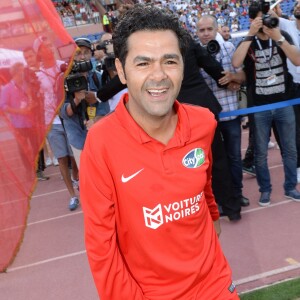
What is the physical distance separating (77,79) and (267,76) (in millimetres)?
1912

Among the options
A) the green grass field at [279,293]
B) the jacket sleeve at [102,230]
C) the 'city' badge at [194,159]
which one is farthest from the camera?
the green grass field at [279,293]

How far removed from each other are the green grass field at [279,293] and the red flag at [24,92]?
189 centimetres

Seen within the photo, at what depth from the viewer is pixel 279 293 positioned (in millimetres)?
3074

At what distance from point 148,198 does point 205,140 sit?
1.13 ft

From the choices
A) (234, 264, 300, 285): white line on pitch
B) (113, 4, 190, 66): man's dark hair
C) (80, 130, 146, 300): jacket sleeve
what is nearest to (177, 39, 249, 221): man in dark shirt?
(234, 264, 300, 285): white line on pitch

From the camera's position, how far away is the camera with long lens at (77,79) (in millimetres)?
4469

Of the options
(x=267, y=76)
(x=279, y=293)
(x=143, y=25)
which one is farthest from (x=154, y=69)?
(x=267, y=76)

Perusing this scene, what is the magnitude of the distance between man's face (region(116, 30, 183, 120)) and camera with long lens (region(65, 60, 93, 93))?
3115 millimetres

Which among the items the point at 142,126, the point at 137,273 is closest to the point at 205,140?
the point at 142,126

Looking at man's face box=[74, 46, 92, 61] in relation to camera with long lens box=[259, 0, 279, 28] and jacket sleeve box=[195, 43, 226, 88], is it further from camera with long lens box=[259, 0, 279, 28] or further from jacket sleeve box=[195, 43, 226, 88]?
camera with long lens box=[259, 0, 279, 28]

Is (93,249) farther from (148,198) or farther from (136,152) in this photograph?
(136,152)

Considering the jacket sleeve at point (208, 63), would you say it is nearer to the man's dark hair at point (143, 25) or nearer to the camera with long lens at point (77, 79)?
the camera with long lens at point (77, 79)

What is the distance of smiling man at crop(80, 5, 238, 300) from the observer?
1.39m

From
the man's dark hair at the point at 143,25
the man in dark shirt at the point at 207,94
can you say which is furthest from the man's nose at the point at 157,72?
the man in dark shirt at the point at 207,94
